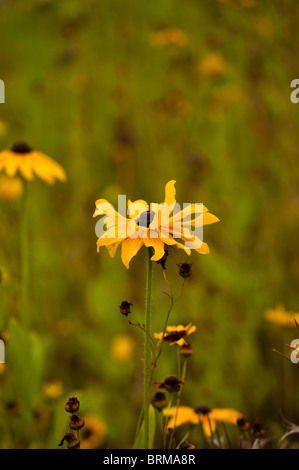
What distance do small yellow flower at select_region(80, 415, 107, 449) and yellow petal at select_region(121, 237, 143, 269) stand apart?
734mm

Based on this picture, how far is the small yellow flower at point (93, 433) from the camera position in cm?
116

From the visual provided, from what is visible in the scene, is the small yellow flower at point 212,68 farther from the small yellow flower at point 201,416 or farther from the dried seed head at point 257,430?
the dried seed head at point 257,430

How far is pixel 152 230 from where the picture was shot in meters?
0.57

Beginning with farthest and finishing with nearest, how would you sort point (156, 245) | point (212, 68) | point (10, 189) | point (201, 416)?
point (212, 68), point (10, 189), point (201, 416), point (156, 245)

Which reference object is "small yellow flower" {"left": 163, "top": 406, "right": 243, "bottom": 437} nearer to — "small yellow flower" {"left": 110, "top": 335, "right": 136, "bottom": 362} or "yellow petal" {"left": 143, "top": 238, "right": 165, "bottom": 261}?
"yellow petal" {"left": 143, "top": 238, "right": 165, "bottom": 261}

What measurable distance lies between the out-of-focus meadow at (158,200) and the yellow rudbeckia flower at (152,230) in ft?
1.32

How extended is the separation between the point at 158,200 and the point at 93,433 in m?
0.97

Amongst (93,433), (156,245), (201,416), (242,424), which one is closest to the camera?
(156,245)

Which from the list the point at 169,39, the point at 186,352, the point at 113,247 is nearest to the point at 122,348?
the point at 186,352

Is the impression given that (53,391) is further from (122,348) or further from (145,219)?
(145,219)

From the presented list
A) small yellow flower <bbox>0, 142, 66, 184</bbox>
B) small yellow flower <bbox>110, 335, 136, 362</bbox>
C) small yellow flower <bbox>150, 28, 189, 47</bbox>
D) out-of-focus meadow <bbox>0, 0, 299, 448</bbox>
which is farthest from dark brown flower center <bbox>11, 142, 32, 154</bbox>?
small yellow flower <bbox>150, 28, 189, 47</bbox>

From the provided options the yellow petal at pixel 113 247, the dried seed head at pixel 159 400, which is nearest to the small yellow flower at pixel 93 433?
the dried seed head at pixel 159 400
